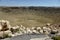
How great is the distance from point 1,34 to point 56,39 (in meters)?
4.15

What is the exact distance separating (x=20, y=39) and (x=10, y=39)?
714 mm

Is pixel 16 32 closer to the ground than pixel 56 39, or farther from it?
closer to the ground

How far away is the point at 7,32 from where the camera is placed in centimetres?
1508

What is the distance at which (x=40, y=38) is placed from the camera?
14.0 m

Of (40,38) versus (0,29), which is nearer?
(40,38)

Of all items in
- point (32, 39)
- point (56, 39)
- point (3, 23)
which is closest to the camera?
point (56, 39)

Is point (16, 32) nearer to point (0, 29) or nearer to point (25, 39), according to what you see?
point (0, 29)

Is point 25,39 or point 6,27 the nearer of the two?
point 25,39

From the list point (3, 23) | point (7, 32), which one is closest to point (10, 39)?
point (7, 32)

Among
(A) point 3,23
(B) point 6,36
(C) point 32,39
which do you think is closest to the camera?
(C) point 32,39

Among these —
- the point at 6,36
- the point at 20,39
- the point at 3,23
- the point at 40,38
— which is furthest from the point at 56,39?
the point at 3,23

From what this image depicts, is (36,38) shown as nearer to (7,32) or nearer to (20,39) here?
(20,39)

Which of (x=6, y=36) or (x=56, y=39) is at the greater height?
(x=56, y=39)

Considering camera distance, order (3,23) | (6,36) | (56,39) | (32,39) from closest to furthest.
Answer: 1. (56,39)
2. (32,39)
3. (6,36)
4. (3,23)
